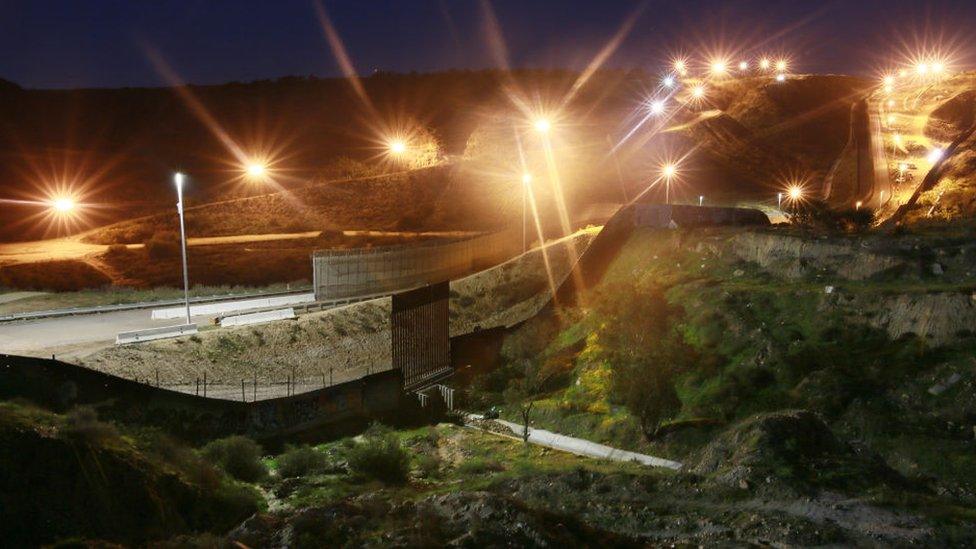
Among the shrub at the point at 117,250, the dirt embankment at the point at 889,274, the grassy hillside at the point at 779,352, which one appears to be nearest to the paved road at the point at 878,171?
the grassy hillside at the point at 779,352

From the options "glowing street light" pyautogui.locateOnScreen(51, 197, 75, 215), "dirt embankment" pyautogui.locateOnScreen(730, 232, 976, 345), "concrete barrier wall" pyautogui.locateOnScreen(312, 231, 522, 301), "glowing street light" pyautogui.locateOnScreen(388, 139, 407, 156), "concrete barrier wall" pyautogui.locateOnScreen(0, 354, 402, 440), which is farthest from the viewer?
"glowing street light" pyautogui.locateOnScreen(388, 139, 407, 156)

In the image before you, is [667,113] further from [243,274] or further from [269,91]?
[269,91]

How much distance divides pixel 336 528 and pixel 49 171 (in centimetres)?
5838

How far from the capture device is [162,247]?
41438mm

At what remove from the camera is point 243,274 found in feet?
132

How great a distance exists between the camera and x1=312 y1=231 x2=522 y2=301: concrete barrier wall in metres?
33.9

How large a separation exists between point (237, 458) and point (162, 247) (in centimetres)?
2609

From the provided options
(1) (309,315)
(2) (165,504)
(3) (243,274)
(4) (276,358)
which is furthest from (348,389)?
(3) (243,274)

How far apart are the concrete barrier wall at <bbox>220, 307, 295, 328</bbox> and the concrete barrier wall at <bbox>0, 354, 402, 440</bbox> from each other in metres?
6.97

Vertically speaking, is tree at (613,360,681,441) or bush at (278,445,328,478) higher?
tree at (613,360,681,441)

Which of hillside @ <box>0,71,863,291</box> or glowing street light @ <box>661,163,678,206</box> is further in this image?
glowing street light @ <box>661,163,678,206</box>

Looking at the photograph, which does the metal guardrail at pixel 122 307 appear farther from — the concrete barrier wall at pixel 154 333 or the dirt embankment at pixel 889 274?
the dirt embankment at pixel 889 274

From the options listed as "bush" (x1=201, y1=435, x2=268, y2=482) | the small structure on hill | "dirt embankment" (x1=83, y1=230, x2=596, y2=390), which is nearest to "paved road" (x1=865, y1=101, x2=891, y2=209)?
the small structure on hill

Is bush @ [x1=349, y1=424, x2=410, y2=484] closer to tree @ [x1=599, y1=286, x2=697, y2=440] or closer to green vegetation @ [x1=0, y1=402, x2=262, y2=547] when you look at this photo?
green vegetation @ [x1=0, y1=402, x2=262, y2=547]
